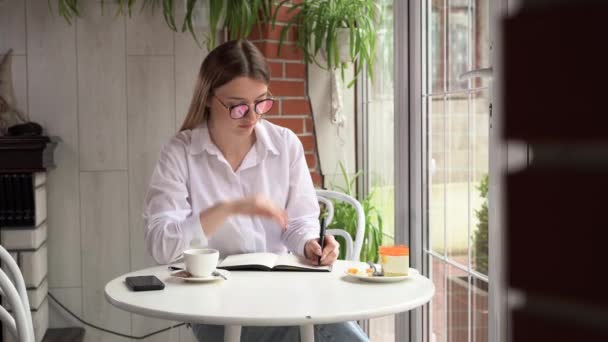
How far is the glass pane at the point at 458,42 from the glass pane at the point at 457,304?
0.65 meters

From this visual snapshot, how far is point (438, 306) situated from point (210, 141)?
108 cm

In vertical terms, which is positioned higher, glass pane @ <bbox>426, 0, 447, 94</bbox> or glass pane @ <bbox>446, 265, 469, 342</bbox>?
glass pane @ <bbox>426, 0, 447, 94</bbox>

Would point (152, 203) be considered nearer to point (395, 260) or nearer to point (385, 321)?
point (395, 260)

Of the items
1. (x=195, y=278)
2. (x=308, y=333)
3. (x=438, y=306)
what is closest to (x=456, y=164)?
(x=438, y=306)

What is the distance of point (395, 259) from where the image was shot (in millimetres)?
1828

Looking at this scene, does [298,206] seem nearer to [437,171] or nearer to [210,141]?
[210,141]

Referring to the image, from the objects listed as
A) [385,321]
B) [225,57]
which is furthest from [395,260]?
[385,321]

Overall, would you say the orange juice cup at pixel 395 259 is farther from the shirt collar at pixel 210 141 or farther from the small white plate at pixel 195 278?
the shirt collar at pixel 210 141

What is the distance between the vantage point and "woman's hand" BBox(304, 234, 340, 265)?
6.64ft

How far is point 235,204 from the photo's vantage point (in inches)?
78.7

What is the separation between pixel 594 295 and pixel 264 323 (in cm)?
140

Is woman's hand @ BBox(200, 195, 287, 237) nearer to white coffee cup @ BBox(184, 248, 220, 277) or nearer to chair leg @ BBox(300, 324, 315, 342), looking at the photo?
white coffee cup @ BBox(184, 248, 220, 277)

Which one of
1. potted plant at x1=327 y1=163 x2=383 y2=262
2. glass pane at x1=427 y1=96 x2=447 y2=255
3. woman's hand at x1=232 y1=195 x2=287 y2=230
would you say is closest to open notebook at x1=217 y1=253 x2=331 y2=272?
woman's hand at x1=232 y1=195 x2=287 y2=230

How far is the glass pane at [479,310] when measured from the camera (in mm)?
2201
